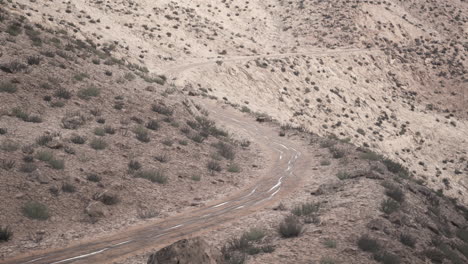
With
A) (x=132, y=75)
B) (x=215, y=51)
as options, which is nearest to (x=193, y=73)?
(x=215, y=51)

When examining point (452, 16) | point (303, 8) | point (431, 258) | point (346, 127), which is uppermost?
point (452, 16)

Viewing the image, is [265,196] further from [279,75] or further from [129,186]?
[279,75]

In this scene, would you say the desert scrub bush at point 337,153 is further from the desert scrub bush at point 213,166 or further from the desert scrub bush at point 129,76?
the desert scrub bush at point 129,76

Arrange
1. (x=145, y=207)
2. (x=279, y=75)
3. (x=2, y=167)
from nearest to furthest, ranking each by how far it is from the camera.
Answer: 1. (x=2, y=167)
2. (x=145, y=207)
3. (x=279, y=75)

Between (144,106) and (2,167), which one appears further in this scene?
(144,106)

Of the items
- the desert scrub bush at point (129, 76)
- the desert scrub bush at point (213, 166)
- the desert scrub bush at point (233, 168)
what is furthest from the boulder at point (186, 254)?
the desert scrub bush at point (129, 76)

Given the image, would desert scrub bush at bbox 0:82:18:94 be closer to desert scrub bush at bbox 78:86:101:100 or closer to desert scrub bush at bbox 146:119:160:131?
desert scrub bush at bbox 78:86:101:100

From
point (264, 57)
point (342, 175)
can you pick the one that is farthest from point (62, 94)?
point (264, 57)

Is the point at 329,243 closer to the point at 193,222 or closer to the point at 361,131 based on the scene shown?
the point at 193,222
